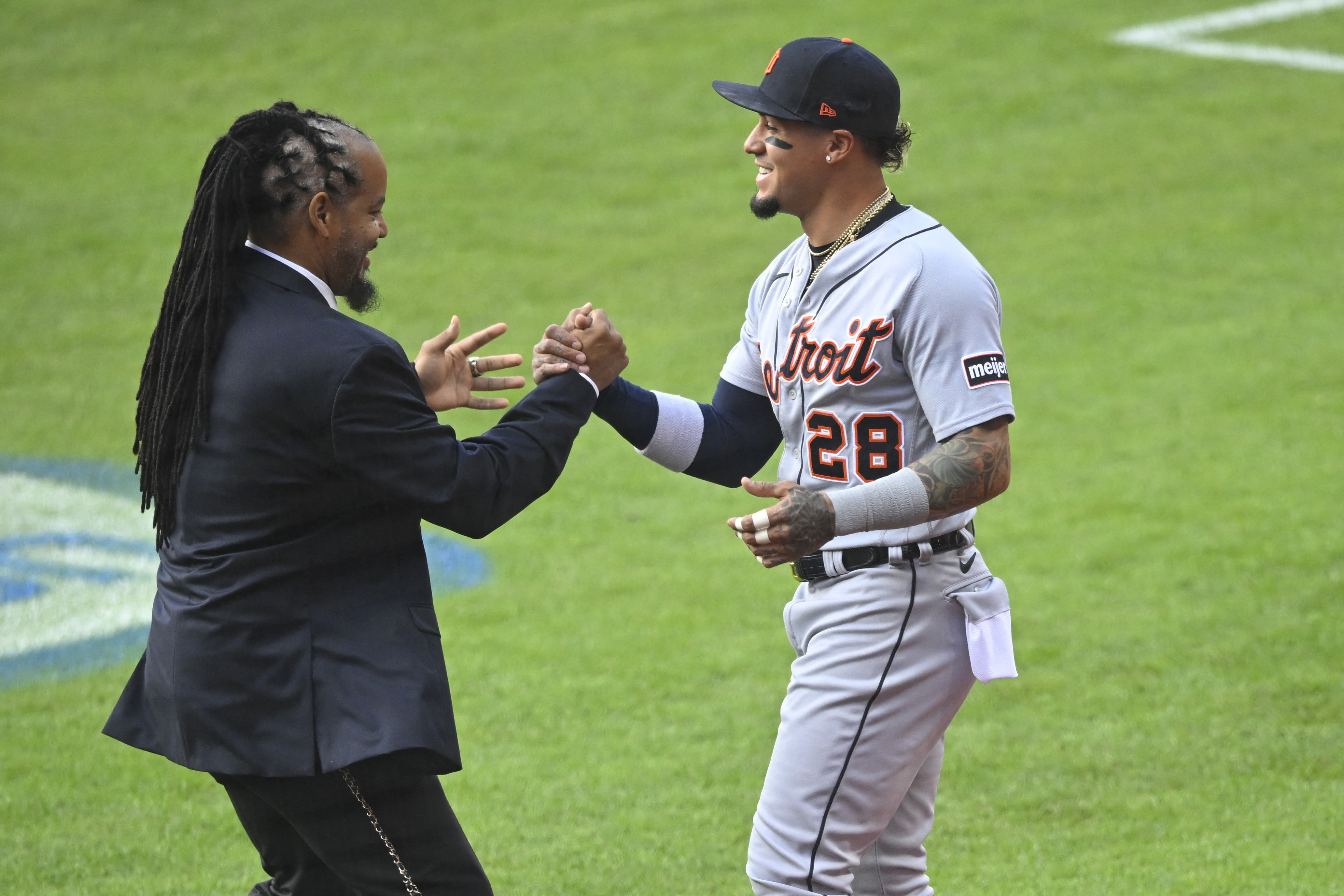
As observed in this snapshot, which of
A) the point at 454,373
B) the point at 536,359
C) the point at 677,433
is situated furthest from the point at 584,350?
the point at 677,433

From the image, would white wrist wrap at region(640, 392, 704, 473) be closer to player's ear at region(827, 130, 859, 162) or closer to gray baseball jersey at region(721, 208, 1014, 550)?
gray baseball jersey at region(721, 208, 1014, 550)

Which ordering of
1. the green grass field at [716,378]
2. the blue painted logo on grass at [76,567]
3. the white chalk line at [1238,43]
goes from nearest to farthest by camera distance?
1. the green grass field at [716,378]
2. the blue painted logo on grass at [76,567]
3. the white chalk line at [1238,43]

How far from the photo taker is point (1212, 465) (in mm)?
8859

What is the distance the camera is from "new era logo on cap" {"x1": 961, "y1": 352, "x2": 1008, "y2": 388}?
329 centimetres

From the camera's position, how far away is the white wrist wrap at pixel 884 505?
10.5 feet

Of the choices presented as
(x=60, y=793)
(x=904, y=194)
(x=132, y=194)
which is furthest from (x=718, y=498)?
(x=132, y=194)

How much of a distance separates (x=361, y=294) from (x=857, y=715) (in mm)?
1485

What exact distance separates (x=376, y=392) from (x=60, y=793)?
348cm

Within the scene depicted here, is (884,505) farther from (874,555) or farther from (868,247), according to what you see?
(868,247)

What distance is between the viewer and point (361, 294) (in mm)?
3367

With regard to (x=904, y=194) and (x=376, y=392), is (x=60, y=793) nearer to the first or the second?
(x=376, y=392)

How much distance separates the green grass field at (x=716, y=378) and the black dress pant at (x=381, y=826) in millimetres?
1776

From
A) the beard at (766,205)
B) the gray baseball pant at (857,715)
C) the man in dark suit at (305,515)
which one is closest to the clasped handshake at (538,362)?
the gray baseball pant at (857,715)

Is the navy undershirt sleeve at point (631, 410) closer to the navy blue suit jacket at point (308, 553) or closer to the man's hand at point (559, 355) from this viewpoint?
the man's hand at point (559, 355)
